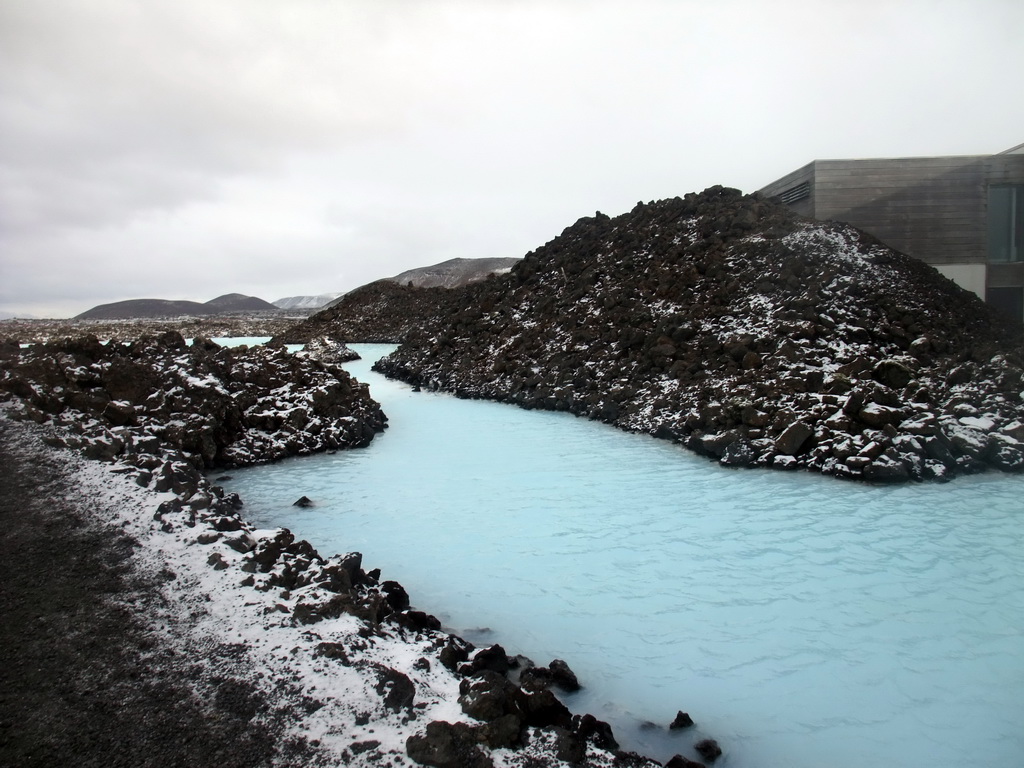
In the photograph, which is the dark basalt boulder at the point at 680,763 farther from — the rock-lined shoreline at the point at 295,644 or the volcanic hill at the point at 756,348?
the volcanic hill at the point at 756,348

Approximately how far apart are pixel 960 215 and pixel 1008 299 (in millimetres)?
2835

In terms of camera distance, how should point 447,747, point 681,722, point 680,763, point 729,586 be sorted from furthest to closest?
point 729,586, point 681,722, point 680,763, point 447,747

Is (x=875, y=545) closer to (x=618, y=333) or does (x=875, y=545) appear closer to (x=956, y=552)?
(x=956, y=552)

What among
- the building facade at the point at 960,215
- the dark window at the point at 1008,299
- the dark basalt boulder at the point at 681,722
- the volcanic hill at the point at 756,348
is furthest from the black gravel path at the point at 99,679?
the dark window at the point at 1008,299

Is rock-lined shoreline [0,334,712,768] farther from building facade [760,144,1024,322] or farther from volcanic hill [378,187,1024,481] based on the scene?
building facade [760,144,1024,322]

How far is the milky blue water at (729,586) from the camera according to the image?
378 cm

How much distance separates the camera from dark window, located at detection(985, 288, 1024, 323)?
16859mm

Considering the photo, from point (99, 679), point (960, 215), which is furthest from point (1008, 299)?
point (99, 679)

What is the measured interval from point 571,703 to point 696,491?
5.08m

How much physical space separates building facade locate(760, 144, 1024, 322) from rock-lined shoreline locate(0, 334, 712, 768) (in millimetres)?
18194

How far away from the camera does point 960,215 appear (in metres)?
16.7

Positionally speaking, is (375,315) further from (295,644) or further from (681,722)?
(681,722)

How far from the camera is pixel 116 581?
4902 mm

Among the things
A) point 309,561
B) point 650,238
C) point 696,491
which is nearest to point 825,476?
point 696,491
